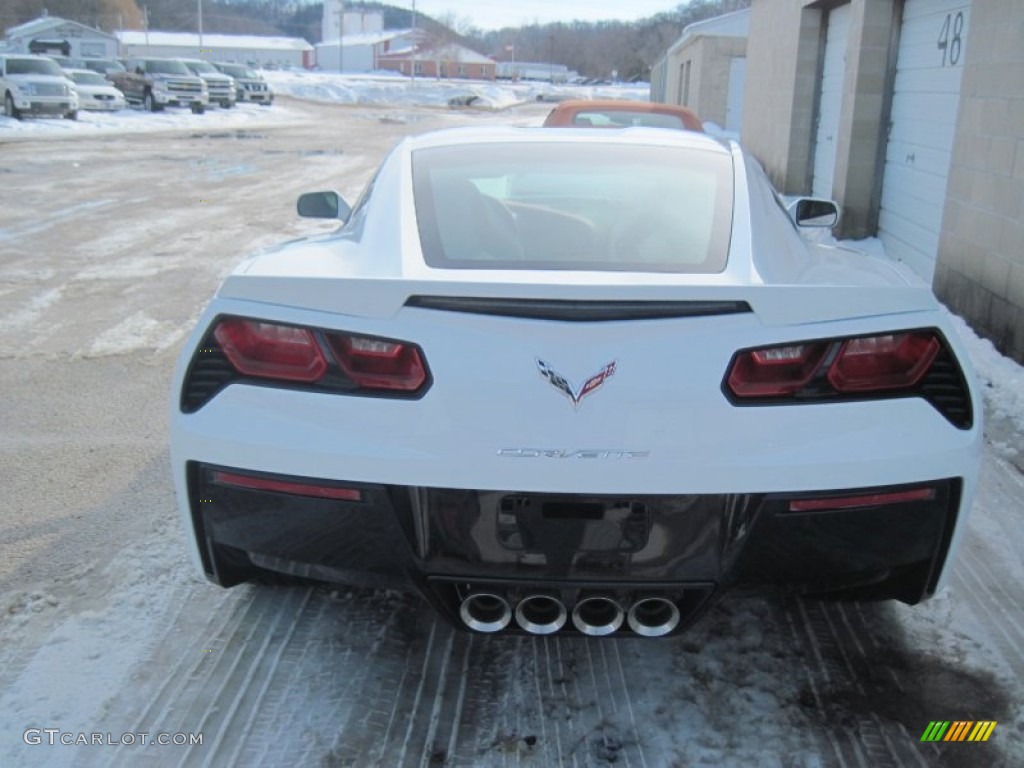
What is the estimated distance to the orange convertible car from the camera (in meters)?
9.17

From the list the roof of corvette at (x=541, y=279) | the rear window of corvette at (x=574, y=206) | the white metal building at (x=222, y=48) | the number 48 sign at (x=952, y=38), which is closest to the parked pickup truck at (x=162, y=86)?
the number 48 sign at (x=952, y=38)

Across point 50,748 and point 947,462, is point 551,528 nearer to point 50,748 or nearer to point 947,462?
point 947,462

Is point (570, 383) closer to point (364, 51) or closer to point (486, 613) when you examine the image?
point (486, 613)

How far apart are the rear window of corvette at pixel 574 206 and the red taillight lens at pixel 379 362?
0.35m

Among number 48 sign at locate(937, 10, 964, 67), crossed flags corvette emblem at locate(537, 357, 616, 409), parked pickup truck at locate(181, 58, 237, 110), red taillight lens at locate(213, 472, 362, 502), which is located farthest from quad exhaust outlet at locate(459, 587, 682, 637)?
parked pickup truck at locate(181, 58, 237, 110)

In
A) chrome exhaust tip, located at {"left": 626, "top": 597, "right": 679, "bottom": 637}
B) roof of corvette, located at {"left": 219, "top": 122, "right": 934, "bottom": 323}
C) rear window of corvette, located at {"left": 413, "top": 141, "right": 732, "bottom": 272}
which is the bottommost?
chrome exhaust tip, located at {"left": 626, "top": 597, "right": 679, "bottom": 637}

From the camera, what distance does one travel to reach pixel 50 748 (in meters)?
2.43

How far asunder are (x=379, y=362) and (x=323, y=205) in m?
2.17

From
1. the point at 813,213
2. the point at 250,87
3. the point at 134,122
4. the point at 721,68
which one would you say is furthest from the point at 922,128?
the point at 250,87

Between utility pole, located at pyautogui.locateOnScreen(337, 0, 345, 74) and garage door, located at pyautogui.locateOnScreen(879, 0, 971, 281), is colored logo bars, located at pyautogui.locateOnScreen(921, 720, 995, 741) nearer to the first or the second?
garage door, located at pyautogui.locateOnScreen(879, 0, 971, 281)

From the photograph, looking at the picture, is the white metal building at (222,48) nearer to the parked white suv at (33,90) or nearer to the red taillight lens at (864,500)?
the parked white suv at (33,90)

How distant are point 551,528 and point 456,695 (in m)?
0.67

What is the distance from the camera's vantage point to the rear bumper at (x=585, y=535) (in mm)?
2301

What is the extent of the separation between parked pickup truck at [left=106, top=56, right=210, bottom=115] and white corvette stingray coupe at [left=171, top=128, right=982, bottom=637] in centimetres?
3829
